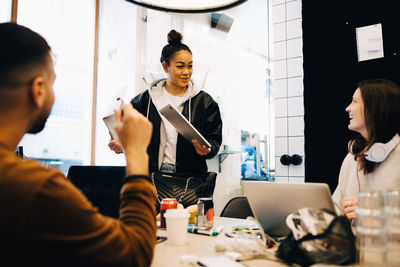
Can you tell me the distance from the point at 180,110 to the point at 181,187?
81 cm

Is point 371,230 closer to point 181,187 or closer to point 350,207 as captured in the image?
point 350,207

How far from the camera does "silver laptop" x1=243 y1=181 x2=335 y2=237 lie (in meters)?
1.04

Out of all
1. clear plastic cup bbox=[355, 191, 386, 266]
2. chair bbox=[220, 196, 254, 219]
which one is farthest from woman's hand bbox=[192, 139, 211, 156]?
clear plastic cup bbox=[355, 191, 386, 266]

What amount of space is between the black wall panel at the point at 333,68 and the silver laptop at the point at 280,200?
5.18 feet

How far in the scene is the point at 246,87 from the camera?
376 cm

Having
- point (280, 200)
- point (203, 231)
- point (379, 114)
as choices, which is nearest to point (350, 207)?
point (280, 200)

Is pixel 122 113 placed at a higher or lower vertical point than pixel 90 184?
higher

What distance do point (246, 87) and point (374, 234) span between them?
3045 millimetres

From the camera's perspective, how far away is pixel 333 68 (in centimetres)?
270

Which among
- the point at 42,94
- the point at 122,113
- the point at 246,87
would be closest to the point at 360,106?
the point at 122,113

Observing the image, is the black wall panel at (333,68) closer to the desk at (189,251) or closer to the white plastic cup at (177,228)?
the desk at (189,251)

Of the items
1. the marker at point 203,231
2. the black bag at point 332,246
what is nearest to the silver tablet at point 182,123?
the marker at point 203,231

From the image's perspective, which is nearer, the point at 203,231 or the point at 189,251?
the point at 189,251

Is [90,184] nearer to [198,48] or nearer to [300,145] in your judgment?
[300,145]
